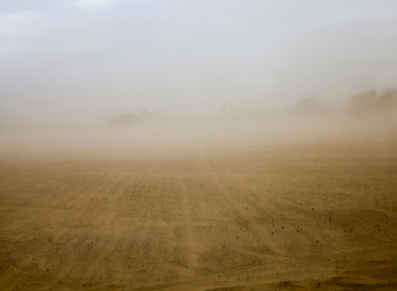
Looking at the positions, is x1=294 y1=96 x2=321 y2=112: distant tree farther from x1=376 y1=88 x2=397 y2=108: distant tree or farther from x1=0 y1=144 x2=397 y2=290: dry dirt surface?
x1=0 y1=144 x2=397 y2=290: dry dirt surface

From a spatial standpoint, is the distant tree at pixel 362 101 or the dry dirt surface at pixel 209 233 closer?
the dry dirt surface at pixel 209 233

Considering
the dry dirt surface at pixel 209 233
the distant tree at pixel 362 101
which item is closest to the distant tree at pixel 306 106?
the distant tree at pixel 362 101

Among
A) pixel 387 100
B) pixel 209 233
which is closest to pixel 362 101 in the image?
pixel 387 100

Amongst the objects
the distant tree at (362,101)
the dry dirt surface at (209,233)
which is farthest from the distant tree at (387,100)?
the dry dirt surface at (209,233)

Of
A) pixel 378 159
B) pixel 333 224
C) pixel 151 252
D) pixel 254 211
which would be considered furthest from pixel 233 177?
pixel 378 159

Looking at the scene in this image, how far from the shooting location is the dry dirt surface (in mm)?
5328

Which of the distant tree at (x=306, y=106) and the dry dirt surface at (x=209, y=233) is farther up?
the distant tree at (x=306, y=106)

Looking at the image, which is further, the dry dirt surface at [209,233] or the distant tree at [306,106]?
the distant tree at [306,106]

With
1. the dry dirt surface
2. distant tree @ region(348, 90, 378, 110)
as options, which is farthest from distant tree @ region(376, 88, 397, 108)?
the dry dirt surface

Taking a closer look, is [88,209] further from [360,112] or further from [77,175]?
[360,112]

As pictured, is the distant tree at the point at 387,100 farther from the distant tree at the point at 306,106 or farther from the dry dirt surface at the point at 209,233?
the dry dirt surface at the point at 209,233

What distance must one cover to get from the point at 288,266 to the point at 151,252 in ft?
10.9

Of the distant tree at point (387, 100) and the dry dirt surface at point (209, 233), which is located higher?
the distant tree at point (387, 100)

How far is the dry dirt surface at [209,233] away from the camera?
5328 millimetres
